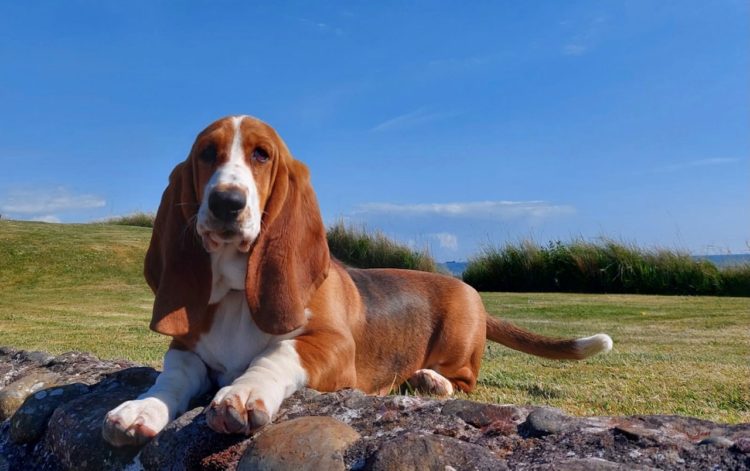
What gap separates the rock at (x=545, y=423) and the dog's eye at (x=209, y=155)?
1.79m

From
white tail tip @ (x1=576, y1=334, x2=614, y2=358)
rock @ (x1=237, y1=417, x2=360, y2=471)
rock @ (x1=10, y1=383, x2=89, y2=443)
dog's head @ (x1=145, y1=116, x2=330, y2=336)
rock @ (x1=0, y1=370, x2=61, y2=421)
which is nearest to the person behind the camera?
rock @ (x1=237, y1=417, x2=360, y2=471)

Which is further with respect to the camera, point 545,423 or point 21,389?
point 21,389

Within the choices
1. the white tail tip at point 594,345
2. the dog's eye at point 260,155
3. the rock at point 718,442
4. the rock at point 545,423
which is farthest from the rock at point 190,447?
the white tail tip at point 594,345

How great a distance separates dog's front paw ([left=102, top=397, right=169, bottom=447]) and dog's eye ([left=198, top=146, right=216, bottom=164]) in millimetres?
1103

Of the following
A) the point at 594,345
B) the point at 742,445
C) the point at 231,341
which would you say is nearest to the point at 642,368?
the point at 594,345

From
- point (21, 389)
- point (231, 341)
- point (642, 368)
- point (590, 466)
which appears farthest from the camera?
point (642, 368)

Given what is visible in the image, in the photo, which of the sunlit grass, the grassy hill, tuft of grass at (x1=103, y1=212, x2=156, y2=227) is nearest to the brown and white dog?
the sunlit grass

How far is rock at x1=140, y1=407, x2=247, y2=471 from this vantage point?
2791mm

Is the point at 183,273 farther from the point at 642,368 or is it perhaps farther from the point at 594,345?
the point at 642,368

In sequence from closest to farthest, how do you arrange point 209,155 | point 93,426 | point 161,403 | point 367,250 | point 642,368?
point 161,403 → point 93,426 → point 209,155 → point 642,368 → point 367,250

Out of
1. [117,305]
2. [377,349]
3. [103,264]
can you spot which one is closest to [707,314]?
[377,349]

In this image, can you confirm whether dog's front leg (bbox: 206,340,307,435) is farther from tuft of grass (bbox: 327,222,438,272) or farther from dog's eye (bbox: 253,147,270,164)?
tuft of grass (bbox: 327,222,438,272)

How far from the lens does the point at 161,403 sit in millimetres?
3061

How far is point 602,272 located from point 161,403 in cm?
1727
